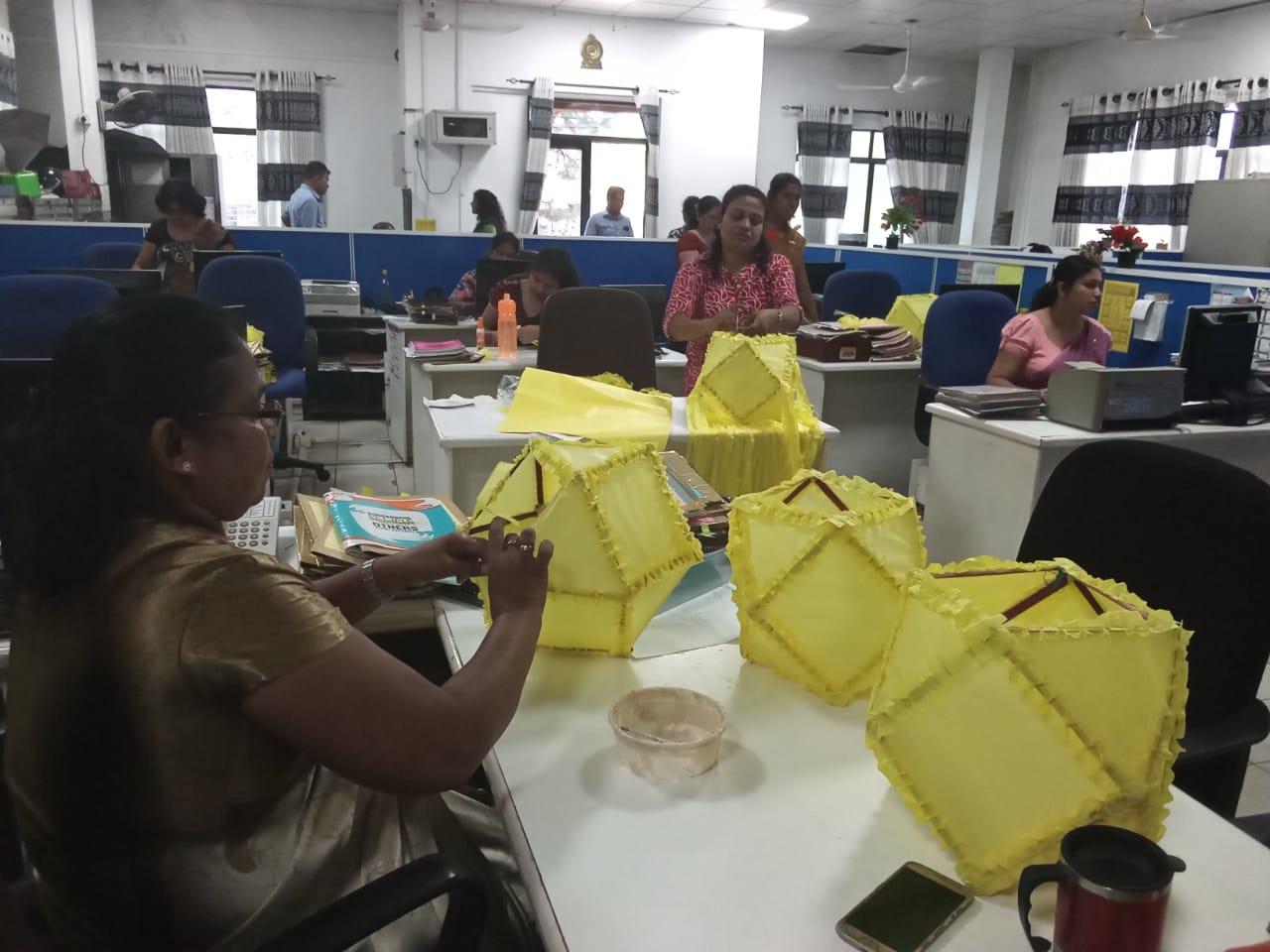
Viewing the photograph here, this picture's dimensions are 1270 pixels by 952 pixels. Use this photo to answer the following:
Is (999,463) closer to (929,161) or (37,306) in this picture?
(37,306)

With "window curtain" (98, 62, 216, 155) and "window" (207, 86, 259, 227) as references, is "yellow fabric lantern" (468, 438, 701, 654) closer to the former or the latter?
"window curtain" (98, 62, 216, 155)

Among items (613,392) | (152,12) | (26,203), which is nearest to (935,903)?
(613,392)

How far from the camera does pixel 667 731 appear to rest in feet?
3.56

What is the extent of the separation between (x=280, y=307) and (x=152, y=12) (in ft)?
19.8

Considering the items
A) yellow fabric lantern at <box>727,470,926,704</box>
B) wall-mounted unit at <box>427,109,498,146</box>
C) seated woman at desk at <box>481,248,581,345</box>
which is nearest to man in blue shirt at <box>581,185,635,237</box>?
wall-mounted unit at <box>427,109,498,146</box>

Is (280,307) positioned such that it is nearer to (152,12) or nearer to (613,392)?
(613,392)

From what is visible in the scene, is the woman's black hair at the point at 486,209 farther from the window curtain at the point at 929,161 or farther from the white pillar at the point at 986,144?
Answer: the white pillar at the point at 986,144

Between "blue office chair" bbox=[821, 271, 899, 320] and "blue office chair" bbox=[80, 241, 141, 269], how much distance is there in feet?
11.6

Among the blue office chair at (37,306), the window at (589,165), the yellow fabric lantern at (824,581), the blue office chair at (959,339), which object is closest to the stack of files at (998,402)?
the blue office chair at (959,339)

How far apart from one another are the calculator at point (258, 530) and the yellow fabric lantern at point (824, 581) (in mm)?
795

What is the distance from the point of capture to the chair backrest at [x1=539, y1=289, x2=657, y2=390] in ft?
9.73

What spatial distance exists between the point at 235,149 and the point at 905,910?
969cm

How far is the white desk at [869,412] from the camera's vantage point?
387 centimetres

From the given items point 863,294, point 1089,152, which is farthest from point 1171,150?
point 863,294
